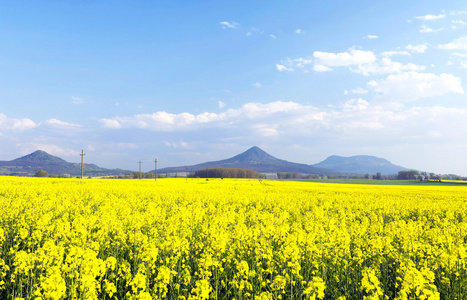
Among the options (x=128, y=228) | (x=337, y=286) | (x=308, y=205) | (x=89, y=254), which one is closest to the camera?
(x=89, y=254)

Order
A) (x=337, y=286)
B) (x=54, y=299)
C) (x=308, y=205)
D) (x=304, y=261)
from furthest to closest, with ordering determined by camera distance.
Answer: (x=308, y=205) → (x=304, y=261) → (x=337, y=286) → (x=54, y=299)

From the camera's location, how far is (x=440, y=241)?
30.5 feet

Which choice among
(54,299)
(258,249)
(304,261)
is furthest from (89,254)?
(304,261)

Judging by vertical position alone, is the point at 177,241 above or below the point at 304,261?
above

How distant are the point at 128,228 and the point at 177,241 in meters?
4.46

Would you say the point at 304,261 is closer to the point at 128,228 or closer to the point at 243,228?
the point at 243,228

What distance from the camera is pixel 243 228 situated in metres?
8.91

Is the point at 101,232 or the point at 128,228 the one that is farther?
the point at 128,228

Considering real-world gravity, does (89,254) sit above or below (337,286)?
above

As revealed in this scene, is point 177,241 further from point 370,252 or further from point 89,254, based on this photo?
point 370,252

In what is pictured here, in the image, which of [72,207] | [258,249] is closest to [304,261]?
[258,249]

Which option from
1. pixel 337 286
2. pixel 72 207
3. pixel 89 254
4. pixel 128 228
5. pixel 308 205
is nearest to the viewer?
pixel 89 254

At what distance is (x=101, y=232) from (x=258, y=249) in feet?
17.1

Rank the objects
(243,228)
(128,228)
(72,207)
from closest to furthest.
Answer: (243,228)
(128,228)
(72,207)
